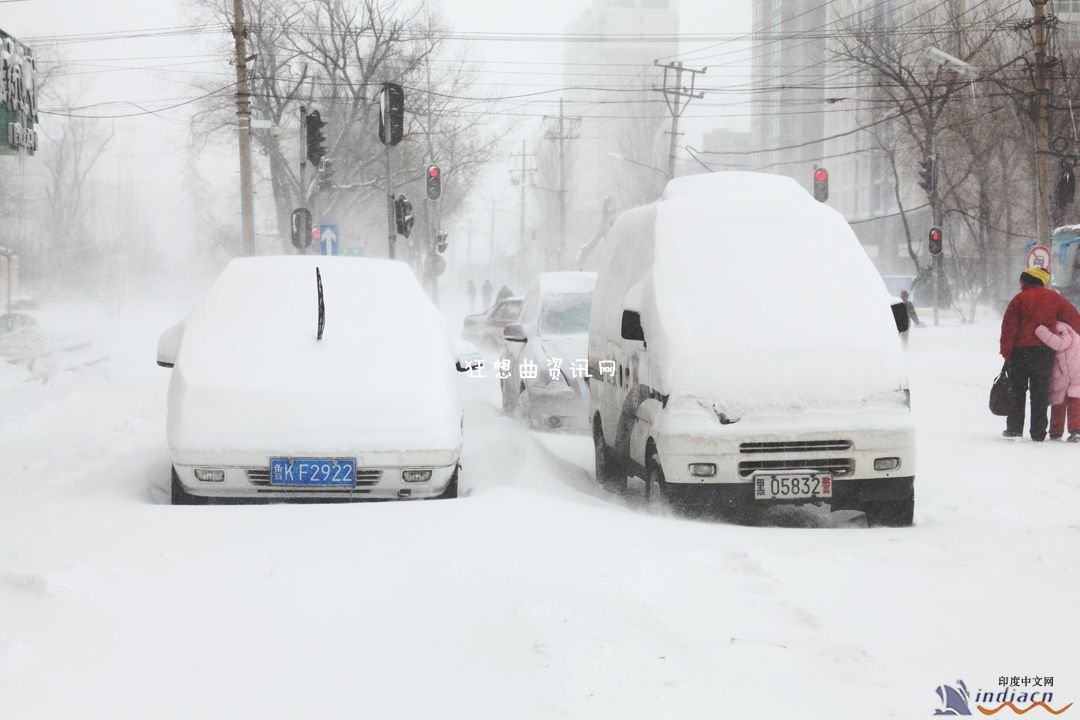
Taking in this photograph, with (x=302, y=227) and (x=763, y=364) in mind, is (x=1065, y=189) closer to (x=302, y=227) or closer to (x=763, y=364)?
(x=302, y=227)

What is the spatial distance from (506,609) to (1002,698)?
1607mm

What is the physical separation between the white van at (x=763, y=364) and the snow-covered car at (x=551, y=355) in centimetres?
382

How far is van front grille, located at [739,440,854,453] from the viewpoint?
647 cm

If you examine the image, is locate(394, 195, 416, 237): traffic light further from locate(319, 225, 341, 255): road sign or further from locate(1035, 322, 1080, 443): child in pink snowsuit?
locate(1035, 322, 1080, 443): child in pink snowsuit

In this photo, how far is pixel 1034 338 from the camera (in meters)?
10.5

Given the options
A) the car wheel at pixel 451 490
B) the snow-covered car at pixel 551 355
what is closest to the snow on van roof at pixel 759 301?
the car wheel at pixel 451 490

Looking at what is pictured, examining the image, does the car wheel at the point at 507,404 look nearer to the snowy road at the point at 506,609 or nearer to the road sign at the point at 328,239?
the snowy road at the point at 506,609

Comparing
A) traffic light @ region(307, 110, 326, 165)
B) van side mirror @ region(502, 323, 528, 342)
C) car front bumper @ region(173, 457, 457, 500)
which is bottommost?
car front bumper @ region(173, 457, 457, 500)

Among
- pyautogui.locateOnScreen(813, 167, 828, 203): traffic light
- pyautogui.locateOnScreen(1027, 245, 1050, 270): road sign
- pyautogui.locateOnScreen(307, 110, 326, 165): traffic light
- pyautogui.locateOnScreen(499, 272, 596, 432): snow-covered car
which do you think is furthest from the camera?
pyautogui.locateOnScreen(813, 167, 828, 203): traffic light

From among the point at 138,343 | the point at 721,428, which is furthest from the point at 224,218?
the point at 721,428

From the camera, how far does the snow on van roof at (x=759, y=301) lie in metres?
6.58

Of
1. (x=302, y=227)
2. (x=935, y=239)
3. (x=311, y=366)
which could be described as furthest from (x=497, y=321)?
(x=311, y=366)

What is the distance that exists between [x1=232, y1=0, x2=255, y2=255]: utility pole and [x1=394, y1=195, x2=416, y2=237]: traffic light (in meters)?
3.07

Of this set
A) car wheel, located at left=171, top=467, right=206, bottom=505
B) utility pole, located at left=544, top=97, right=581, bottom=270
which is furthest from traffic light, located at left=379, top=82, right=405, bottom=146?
utility pole, located at left=544, top=97, right=581, bottom=270
